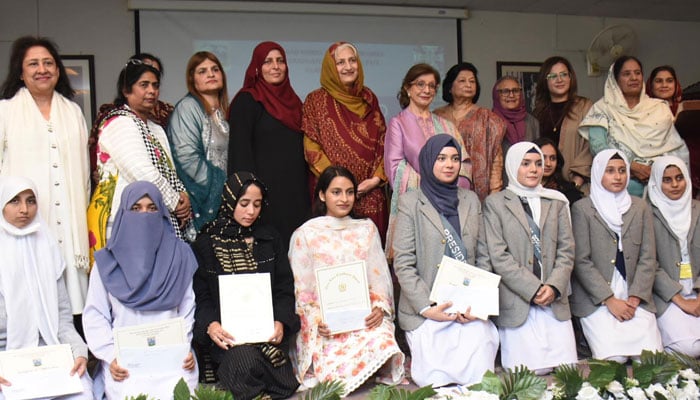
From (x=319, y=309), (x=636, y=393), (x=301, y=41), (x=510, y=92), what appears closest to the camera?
(x=636, y=393)

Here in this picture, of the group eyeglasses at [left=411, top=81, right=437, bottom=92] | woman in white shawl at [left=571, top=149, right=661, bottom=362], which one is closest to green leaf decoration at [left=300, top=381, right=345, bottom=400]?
woman in white shawl at [left=571, top=149, right=661, bottom=362]

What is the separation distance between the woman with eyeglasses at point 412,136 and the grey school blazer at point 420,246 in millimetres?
215

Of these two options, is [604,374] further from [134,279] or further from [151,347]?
[134,279]

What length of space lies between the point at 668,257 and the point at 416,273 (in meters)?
1.55

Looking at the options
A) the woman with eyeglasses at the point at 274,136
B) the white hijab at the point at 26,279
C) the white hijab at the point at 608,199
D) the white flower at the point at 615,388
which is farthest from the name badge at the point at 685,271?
the white hijab at the point at 26,279

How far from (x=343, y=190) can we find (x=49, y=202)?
144cm

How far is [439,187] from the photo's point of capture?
11.6 ft

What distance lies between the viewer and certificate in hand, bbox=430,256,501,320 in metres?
3.32

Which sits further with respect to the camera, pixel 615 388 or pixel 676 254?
pixel 676 254

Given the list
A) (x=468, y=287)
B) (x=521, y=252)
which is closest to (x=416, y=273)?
(x=468, y=287)

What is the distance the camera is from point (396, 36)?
669 cm

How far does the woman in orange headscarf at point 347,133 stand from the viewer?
151 inches

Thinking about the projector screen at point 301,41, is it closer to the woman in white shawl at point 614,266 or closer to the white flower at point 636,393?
the woman in white shawl at point 614,266

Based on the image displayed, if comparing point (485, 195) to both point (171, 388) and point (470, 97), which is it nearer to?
point (470, 97)
